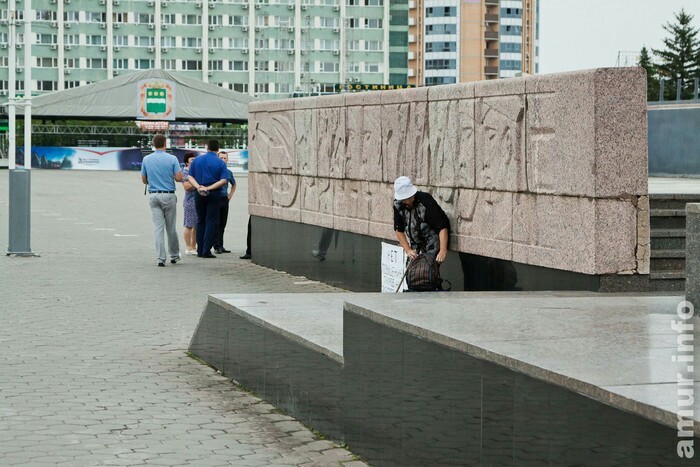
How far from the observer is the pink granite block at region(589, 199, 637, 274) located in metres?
9.30

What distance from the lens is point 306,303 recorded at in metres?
9.90

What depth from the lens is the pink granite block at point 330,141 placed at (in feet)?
50.2

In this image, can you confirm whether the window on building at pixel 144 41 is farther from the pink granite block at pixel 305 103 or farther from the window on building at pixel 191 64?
the pink granite block at pixel 305 103

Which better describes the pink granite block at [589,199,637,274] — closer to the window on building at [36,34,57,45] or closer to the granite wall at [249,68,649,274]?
the granite wall at [249,68,649,274]

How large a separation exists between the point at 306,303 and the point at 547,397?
5155 millimetres

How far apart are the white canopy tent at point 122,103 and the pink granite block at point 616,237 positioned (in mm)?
56650

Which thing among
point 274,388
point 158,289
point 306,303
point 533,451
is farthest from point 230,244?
point 533,451

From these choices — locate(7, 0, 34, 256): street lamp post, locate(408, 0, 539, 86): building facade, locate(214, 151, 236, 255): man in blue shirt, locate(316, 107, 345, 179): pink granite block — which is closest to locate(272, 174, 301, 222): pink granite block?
locate(316, 107, 345, 179): pink granite block

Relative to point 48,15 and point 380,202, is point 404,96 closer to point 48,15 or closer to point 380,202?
point 380,202

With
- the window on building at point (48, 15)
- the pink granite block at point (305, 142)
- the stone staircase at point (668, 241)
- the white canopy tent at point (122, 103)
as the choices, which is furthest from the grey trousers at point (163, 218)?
the window on building at point (48, 15)

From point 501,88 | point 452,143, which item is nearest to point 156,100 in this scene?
point 452,143

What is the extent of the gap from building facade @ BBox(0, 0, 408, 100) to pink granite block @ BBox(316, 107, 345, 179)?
115461mm

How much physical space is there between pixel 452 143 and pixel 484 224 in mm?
1157

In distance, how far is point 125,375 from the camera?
9281mm
